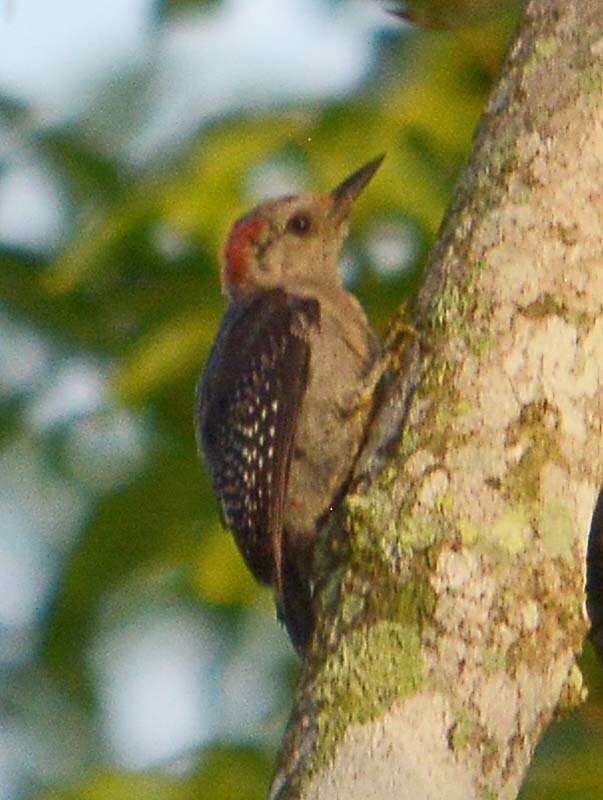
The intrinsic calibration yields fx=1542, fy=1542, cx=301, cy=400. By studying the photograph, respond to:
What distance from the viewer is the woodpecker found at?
4.96 metres

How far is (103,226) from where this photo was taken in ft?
17.1

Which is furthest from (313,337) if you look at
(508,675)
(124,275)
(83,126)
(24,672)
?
(24,672)

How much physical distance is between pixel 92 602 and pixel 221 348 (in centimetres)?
144

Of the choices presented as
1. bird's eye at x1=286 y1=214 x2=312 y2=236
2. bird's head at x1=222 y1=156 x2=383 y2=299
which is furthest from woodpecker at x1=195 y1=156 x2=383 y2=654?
bird's eye at x1=286 y1=214 x2=312 y2=236

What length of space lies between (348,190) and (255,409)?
0.82 metres

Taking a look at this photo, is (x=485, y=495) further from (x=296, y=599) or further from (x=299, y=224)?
(x=299, y=224)

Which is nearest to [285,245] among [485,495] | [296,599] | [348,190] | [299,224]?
[299,224]

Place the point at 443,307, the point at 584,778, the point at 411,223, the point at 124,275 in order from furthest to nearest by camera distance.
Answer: the point at 124,275
the point at 411,223
the point at 584,778
the point at 443,307

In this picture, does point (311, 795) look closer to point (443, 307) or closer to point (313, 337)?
point (443, 307)

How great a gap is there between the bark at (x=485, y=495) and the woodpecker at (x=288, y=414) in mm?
1073

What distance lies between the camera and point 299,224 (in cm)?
589

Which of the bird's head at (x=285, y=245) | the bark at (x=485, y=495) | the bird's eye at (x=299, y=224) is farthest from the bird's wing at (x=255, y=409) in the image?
the bark at (x=485, y=495)

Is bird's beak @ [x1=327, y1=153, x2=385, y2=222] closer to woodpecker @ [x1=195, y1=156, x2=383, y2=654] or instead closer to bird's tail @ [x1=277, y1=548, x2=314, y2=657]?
woodpecker @ [x1=195, y1=156, x2=383, y2=654]

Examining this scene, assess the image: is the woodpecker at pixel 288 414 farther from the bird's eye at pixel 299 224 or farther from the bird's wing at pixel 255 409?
the bird's eye at pixel 299 224
